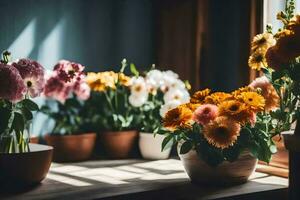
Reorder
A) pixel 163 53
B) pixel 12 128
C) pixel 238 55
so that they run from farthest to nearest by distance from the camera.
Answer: pixel 163 53 < pixel 238 55 < pixel 12 128

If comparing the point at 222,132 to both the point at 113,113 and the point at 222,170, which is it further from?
the point at 113,113

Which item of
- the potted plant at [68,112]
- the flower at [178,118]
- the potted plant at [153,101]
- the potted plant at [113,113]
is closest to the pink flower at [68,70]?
the potted plant at [68,112]

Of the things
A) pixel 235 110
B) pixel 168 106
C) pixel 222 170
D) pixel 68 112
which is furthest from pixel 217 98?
pixel 68 112

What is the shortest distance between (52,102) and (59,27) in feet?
1.16

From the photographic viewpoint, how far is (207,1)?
2.35 meters

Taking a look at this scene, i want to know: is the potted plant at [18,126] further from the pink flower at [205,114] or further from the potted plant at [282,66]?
the potted plant at [282,66]

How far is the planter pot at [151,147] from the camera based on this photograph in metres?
2.19

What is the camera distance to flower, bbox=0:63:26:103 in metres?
1.52

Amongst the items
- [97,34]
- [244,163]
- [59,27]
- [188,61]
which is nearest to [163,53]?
[188,61]

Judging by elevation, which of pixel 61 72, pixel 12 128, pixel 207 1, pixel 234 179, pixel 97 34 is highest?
pixel 207 1

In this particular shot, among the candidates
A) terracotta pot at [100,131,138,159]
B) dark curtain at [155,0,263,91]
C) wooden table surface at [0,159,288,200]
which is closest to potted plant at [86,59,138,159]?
terracotta pot at [100,131,138,159]

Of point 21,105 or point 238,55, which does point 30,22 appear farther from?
point 238,55

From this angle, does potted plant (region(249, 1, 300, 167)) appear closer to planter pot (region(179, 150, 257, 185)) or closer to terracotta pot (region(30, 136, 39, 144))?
planter pot (region(179, 150, 257, 185))

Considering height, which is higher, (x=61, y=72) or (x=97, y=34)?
(x=97, y=34)
